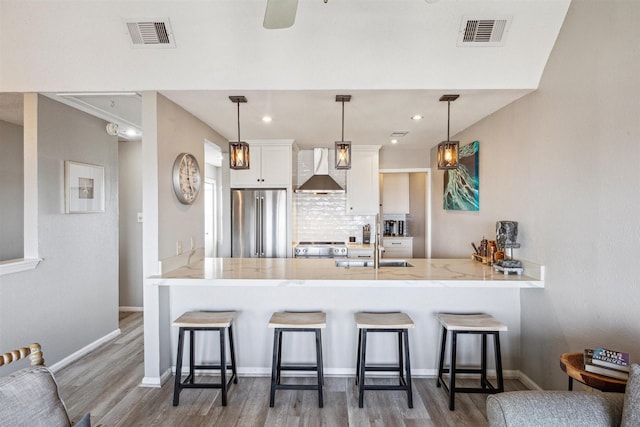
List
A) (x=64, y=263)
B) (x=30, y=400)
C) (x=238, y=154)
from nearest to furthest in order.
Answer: (x=30, y=400) < (x=238, y=154) < (x=64, y=263)

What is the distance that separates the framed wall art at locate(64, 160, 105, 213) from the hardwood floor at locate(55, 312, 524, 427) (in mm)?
1522

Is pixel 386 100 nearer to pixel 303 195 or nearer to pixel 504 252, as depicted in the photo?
pixel 504 252

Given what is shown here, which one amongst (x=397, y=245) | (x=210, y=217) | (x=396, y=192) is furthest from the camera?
(x=396, y=192)

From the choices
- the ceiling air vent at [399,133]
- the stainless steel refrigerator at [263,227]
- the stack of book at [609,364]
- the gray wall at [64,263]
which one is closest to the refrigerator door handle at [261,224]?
the stainless steel refrigerator at [263,227]

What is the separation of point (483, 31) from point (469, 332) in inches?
82.9

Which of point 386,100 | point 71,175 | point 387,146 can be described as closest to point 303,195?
point 387,146

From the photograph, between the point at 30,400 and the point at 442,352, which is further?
the point at 442,352

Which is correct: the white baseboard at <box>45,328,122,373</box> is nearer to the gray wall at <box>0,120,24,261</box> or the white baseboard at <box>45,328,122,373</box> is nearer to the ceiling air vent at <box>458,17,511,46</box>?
the gray wall at <box>0,120,24,261</box>

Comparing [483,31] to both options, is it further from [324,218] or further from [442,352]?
[324,218]

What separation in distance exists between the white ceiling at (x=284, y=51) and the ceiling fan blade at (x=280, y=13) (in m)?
0.68

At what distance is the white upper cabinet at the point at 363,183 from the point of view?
4.96 metres

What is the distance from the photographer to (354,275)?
256cm

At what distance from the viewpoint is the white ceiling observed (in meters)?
2.20

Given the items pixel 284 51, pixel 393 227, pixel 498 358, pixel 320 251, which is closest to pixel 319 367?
pixel 498 358
